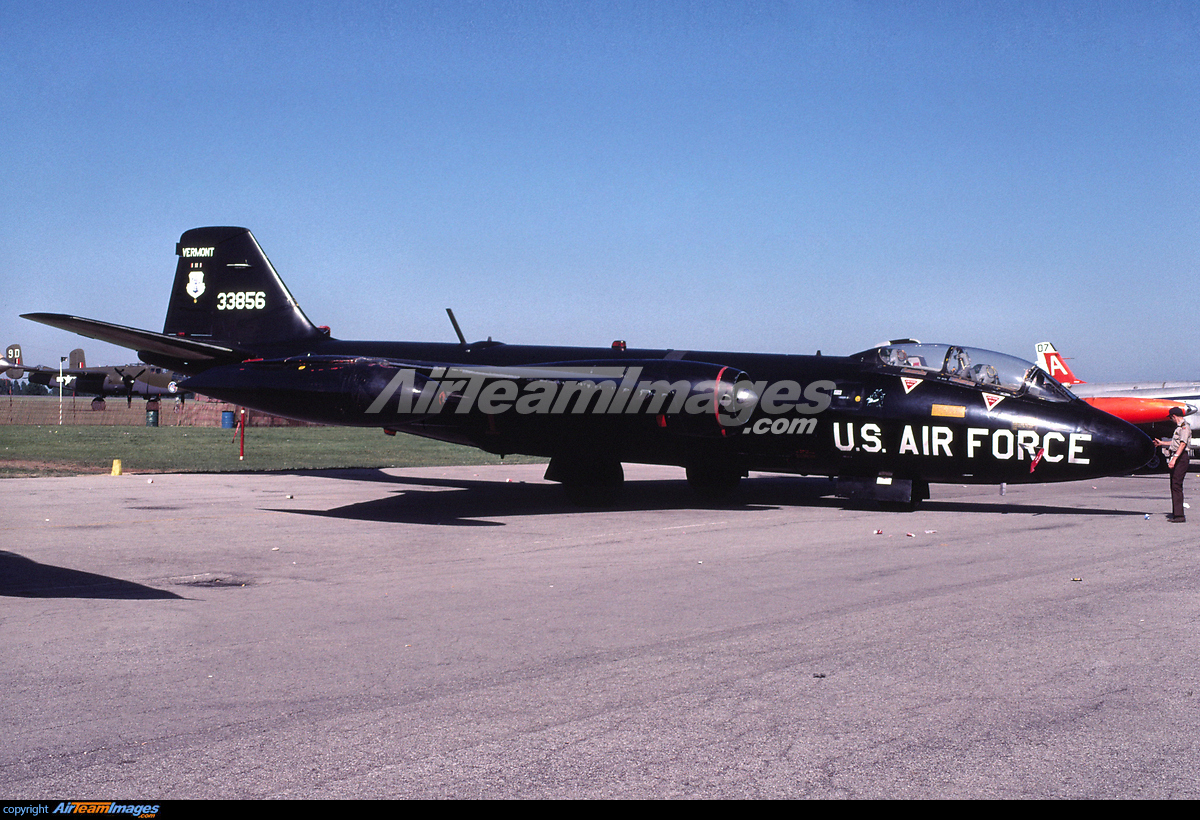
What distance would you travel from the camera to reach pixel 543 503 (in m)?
17.0

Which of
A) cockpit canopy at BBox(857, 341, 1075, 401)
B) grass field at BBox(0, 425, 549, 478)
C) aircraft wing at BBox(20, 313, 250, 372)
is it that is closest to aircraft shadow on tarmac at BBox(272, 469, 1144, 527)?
cockpit canopy at BBox(857, 341, 1075, 401)

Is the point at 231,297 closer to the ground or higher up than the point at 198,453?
higher up

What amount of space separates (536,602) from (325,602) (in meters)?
1.82

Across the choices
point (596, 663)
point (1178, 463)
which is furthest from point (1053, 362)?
point (596, 663)

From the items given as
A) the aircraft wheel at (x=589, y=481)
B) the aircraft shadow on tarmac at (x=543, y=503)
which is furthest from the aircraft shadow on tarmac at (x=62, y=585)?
the aircraft wheel at (x=589, y=481)

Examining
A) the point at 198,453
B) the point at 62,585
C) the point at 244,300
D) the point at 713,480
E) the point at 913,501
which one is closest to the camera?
the point at 62,585

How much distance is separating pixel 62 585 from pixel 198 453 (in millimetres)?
23379

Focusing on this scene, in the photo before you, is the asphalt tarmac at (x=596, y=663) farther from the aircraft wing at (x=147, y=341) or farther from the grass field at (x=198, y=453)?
the grass field at (x=198, y=453)

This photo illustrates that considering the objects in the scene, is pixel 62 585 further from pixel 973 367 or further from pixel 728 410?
pixel 973 367

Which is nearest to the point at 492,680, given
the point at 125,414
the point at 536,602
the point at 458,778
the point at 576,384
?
the point at 458,778

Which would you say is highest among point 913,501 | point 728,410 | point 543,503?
point 728,410

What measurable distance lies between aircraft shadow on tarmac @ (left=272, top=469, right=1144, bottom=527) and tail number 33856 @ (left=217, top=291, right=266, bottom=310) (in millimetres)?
4711

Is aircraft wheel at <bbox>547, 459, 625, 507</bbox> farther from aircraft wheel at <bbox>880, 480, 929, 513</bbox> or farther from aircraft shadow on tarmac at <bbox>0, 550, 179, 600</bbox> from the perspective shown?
aircraft shadow on tarmac at <bbox>0, 550, 179, 600</bbox>

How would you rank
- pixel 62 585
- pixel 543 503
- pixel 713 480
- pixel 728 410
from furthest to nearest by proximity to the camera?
pixel 713 480 < pixel 543 503 < pixel 728 410 < pixel 62 585
